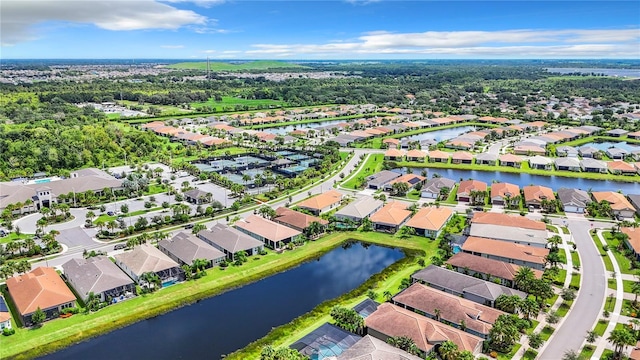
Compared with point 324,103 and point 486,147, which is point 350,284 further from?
point 324,103

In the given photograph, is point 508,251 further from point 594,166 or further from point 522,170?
point 594,166

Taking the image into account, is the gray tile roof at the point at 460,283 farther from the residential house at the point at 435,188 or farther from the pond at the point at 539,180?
the pond at the point at 539,180

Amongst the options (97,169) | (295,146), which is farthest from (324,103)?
(97,169)

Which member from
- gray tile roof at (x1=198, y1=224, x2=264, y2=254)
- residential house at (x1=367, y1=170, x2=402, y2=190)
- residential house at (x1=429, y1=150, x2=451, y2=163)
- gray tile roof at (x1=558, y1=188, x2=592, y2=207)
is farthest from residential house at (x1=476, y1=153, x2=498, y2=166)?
gray tile roof at (x1=198, y1=224, x2=264, y2=254)

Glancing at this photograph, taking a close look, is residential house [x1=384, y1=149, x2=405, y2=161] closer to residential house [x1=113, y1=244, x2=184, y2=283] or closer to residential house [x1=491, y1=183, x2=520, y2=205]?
residential house [x1=491, y1=183, x2=520, y2=205]

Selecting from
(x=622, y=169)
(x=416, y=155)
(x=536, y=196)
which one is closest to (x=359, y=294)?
(x=536, y=196)

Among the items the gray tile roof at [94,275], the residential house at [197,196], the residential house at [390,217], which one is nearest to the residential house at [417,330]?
the residential house at [390,217]
